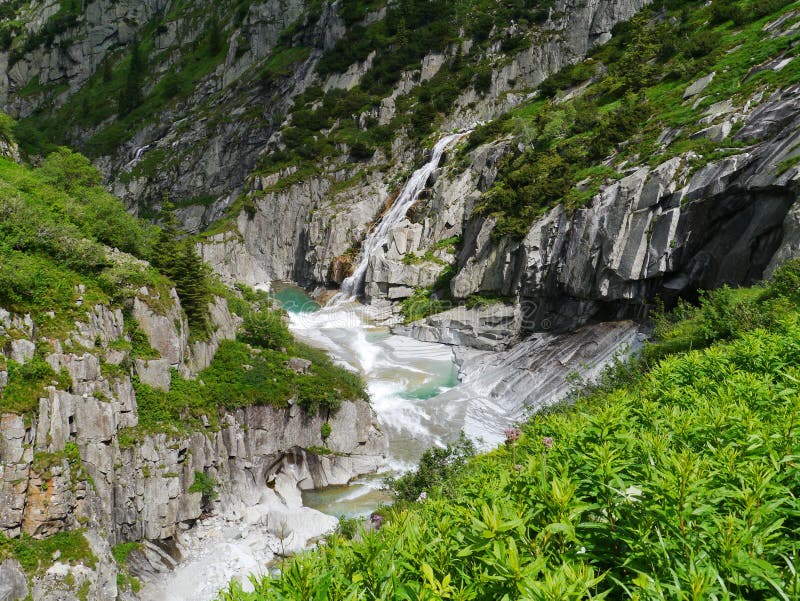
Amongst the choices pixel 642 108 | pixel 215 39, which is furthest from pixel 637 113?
pixel 215 39

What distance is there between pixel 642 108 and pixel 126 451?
35.6 meters

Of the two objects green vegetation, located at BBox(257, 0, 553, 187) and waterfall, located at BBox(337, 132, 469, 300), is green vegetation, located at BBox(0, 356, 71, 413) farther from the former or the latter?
green vegetation, located at BBox(257, 0, 553, 187)

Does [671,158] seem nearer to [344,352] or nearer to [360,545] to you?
[344,352]

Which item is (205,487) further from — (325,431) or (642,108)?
(642,108)

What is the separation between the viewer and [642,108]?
3138cm

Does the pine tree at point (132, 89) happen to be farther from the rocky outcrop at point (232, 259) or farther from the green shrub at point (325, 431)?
the green shrub at point (325, 431)

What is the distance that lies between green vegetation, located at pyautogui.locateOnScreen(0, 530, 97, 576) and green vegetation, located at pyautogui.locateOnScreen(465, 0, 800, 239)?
29206mm

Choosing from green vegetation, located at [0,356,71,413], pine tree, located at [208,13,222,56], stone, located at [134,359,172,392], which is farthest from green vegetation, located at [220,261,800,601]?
pine tree, located at [208,13,222,56]

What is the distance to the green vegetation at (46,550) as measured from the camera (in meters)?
11.3

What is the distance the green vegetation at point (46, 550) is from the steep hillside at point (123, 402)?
3 cm

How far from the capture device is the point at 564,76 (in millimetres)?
49281

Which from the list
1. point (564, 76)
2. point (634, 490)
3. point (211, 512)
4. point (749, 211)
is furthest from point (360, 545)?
point (564, 76)

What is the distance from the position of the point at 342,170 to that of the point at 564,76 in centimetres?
2838

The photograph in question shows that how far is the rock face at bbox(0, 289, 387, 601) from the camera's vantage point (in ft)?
39.5
